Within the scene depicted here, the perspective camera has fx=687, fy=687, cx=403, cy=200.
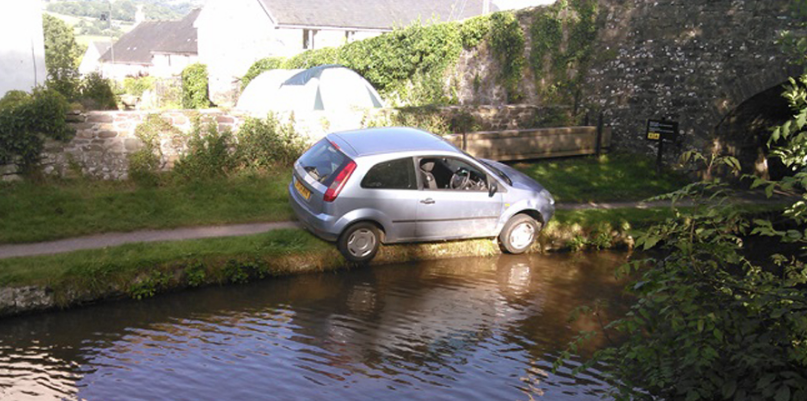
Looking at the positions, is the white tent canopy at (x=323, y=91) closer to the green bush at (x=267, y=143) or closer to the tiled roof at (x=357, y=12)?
the green bush at (x=267, y=143)

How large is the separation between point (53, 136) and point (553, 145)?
413 inches

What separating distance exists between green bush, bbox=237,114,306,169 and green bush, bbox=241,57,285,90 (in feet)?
68.9

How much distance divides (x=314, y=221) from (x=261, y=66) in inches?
1069

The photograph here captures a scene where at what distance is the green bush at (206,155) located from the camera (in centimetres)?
1281

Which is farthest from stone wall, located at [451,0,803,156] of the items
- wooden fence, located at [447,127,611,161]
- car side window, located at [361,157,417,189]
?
car side window, located at [361,157,417,189]

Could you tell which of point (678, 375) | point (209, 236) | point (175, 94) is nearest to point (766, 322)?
point (678, 375)

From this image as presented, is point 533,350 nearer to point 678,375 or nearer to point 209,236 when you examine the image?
point 678,375

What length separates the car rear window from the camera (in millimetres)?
10094

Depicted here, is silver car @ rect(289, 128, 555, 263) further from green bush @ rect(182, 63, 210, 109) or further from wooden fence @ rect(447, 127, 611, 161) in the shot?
green bush @ rect(182, 63, 210, 109)

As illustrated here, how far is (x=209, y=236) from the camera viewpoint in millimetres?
10180

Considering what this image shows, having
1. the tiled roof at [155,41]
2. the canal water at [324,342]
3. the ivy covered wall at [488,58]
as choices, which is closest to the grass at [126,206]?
the canal water at [324,342]

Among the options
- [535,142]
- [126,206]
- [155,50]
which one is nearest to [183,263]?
[126,206]

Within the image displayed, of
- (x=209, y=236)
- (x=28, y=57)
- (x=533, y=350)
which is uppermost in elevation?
(x=28, y=57)

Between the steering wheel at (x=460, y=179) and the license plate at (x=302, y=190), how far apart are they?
2.20m
